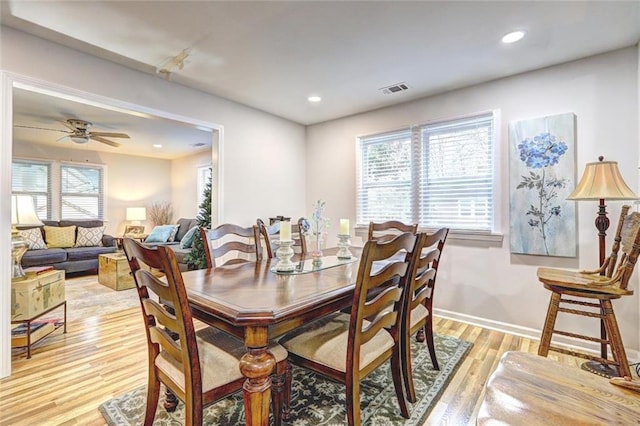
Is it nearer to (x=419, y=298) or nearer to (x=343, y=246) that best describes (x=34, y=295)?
(x=343, y=246)

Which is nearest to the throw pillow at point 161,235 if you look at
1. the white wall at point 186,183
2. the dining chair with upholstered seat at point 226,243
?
the white wall at point 186,183

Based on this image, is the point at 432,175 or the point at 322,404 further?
the point at 432,175

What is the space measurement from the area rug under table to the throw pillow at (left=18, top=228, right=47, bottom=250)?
15.5ft

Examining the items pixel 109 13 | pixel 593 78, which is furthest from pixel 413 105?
pixel 109 13

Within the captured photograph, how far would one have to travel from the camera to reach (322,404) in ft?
5.74

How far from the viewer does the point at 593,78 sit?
8.07 ft

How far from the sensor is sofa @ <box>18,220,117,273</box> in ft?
15.9

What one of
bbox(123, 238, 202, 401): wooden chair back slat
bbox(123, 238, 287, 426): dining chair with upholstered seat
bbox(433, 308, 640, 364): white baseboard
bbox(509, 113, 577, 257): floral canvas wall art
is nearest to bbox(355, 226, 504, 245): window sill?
bbox(509, 113, 577, 257): floral canvas wall art

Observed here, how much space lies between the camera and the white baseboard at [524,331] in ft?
7.99

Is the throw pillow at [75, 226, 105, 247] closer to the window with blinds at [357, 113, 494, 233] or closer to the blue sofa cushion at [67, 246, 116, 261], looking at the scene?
the blue sofa cushion at [67, 246, 116, 261]

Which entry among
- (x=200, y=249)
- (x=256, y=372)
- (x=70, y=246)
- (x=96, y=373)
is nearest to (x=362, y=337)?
(x=256, y=372)

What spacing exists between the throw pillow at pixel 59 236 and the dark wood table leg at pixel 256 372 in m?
5.94

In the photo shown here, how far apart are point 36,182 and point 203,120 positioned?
16.0 feet

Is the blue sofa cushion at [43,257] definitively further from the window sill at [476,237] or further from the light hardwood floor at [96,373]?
the window sill at [476,237]
